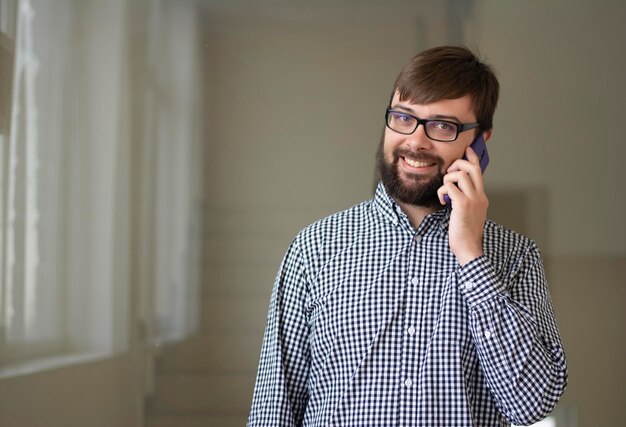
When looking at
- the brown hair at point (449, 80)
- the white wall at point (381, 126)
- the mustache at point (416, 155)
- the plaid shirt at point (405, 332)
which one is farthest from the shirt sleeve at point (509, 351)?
the white wall at point (381, 126)

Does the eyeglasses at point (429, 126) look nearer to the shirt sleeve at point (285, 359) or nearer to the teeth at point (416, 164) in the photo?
the teeth at point (416, 164)

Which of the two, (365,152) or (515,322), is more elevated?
(365,152)

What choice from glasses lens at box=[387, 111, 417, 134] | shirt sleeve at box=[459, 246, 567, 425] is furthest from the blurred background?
shirt sleeve at box=[459, 246, 567, 425]

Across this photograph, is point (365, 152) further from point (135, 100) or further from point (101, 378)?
point (101, 378)

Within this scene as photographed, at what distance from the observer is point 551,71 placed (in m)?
2.91

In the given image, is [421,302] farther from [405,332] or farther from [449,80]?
[449,80]

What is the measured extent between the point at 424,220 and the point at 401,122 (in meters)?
0.22

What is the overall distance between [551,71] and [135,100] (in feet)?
4.51

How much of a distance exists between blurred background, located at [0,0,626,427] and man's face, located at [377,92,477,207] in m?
0.97

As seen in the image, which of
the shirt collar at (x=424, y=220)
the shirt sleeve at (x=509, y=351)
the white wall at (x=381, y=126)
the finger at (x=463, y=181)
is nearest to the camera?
the shirt sleeve at (x=509, y=351)

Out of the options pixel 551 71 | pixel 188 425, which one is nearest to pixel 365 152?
pixel 551 71

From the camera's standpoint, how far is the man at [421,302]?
180 cm

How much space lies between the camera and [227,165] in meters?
2.97

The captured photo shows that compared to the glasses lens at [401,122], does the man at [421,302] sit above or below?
below
